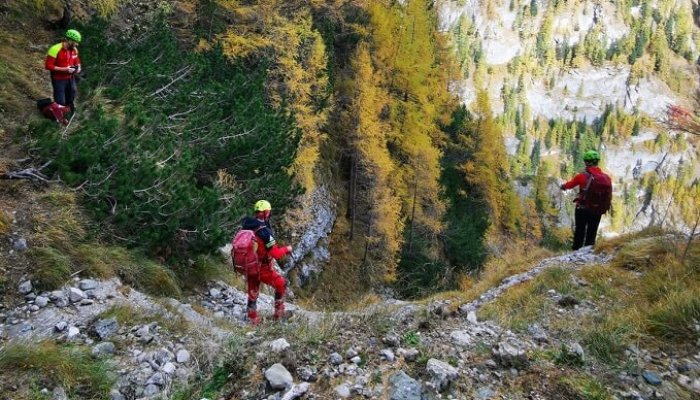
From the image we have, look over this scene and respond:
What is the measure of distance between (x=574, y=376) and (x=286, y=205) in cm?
939

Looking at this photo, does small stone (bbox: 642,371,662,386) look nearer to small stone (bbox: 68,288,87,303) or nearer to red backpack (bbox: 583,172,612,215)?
red backpack (bbox: 583,172,612,215)

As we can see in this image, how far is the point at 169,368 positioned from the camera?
15.0ft

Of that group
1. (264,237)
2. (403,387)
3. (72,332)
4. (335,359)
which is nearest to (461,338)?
(403,387)

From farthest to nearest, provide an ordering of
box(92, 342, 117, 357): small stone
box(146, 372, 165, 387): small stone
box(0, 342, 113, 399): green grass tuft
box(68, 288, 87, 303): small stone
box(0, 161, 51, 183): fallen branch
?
box(0, 161, 51, 183): fallen branch → box(68, 288, 87, 303): small stone → box(92, 342, 117, 357): small stone → box(146, 372, 165, 387): small stone → box(0, 342, 113, 399): green grass tuft

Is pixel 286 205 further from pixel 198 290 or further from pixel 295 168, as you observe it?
pixel 198 290

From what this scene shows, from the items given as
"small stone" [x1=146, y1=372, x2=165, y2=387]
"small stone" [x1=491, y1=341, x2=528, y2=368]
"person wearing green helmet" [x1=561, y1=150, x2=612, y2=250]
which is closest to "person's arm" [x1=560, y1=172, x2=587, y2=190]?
"person wearing green helmet" [x1=561, y1=150, x2=612, y2=250]

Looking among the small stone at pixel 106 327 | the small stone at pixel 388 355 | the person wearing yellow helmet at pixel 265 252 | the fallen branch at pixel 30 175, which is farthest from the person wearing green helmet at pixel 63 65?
the small stone at pixel 388 355

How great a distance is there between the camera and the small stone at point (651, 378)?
4.12 meters

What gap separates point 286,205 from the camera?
12.7 metres

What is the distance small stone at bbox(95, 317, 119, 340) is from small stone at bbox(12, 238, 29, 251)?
64.1 inches

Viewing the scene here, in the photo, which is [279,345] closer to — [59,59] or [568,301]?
[568,301]

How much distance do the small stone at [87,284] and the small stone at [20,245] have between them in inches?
30.6

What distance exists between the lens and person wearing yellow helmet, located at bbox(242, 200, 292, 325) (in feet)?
21.8

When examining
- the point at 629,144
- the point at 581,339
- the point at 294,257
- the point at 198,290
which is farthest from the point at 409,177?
the point at 629,144
